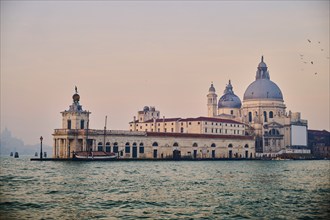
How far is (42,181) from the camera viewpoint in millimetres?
48062

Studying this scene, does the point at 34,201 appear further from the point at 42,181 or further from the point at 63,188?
the point at 42,181

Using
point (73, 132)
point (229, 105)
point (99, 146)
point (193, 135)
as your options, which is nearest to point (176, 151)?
point (193, 135)

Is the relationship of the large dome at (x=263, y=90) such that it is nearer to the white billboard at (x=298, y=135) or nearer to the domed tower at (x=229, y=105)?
the domed tower at (x=229, y=105)

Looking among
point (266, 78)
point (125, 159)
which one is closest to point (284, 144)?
point (266, 78)

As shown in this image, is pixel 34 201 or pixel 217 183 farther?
pixel 217 183

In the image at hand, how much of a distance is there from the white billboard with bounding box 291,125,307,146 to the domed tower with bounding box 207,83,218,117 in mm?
22445

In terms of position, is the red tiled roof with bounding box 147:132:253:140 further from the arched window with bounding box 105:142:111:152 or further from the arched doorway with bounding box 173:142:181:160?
the arched window with bounding box 105:142:111:152

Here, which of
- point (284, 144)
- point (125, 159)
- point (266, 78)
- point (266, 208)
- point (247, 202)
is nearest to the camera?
point (266, 208)

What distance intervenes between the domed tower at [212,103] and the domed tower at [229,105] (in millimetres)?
2161

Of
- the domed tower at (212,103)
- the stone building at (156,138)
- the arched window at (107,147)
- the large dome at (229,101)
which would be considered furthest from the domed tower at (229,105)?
the arched window at (107,147)

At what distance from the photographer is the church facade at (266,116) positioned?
140 metres

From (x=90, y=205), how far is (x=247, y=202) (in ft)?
32.7

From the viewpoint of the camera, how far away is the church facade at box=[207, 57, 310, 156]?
139625 millimetres

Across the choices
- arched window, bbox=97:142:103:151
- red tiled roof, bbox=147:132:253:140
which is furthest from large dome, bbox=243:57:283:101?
arched window, bbox=97:142:103:151
